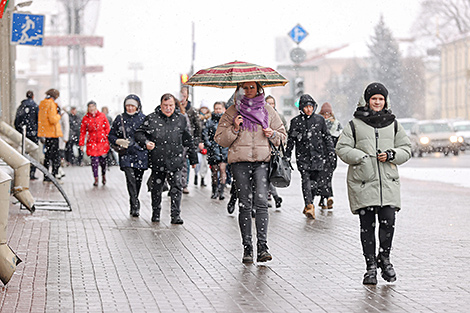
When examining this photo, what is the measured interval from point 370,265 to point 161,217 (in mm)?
6121

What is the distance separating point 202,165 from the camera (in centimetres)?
2084

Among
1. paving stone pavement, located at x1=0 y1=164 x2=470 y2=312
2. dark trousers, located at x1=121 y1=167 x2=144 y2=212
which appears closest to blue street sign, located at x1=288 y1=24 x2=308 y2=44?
paving stone pavement, located at x1=0 y1=164 x2=470 y2=312

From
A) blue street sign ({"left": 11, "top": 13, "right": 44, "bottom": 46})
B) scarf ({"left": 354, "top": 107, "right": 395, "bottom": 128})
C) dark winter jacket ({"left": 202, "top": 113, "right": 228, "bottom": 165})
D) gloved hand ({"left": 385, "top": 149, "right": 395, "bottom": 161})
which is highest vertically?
blue street sign ({"left": 11, "top": 13, "right": 44, "bottom": 46})

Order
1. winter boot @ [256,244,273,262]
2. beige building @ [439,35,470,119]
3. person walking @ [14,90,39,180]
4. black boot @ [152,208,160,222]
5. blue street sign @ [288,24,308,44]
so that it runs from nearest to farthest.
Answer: winter boot @ [256,244,273,262] < black boot @ [152,208,160,222] < person walking @ [14,90,39,180] < blue street sign @ [288,24,308,44] < beige building @ [439,35,470,119]

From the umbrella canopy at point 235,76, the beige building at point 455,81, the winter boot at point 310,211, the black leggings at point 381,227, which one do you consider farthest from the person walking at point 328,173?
the beige building at point 455,81

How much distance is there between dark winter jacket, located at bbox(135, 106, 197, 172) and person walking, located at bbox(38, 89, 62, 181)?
769cm

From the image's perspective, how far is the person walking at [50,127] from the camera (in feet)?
65.5

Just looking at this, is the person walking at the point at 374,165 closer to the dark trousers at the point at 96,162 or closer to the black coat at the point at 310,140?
the black coat at the point at 310,140

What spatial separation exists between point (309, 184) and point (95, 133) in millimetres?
7518

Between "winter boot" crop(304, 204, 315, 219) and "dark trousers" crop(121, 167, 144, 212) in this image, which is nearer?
"winter boot" crop(304, 204, 315, 219)

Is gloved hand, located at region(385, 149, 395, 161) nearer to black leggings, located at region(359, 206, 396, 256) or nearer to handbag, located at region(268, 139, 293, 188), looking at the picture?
black leggings, located at region(359, 206, 396, 256)

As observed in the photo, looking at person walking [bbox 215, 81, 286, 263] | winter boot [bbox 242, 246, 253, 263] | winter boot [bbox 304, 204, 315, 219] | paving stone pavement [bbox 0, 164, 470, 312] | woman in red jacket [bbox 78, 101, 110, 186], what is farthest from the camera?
woman in red jacket [bbox 78, 101, 110, 186]

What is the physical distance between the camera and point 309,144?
538 inches

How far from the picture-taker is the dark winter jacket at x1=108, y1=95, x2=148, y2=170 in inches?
538
